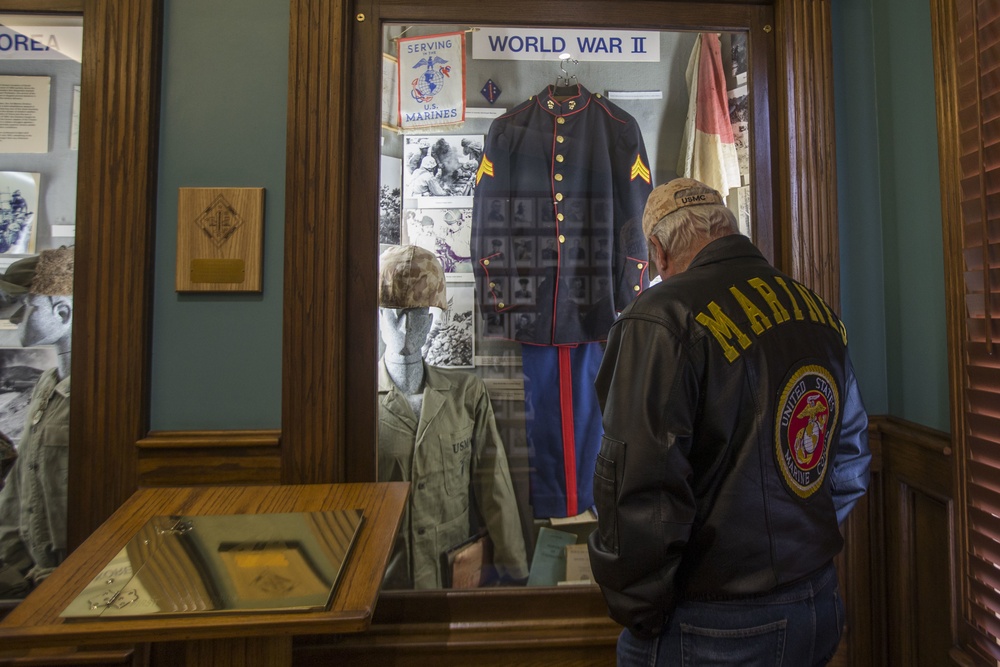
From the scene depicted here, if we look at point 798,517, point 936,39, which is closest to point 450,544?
point 798,517

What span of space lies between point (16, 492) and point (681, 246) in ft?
6.22

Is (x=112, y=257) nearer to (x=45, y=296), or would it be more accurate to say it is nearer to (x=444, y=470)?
(x=45, y=296)

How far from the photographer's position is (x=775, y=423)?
0.99m

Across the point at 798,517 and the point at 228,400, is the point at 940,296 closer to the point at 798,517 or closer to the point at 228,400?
the point at 798,517

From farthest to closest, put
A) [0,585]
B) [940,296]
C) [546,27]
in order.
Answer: [546,27] < [0,585] < [940,296]

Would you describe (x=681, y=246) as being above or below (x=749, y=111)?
below

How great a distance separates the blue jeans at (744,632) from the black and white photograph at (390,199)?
1.23 m

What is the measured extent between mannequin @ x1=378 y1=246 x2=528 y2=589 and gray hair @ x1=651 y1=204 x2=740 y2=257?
85 cm

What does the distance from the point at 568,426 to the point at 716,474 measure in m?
0.89

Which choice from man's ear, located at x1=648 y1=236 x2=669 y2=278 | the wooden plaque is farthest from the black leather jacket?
the wooden plaque

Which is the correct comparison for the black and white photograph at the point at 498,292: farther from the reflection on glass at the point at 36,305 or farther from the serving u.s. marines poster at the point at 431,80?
the reflection on glass at the point at 36,305

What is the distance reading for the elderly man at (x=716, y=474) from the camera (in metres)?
0.96

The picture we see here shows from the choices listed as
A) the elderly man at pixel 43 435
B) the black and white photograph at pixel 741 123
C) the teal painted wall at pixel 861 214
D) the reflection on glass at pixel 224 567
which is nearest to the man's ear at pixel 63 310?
the elderly man at pixel 43 435

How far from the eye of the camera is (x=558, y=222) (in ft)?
6.08
